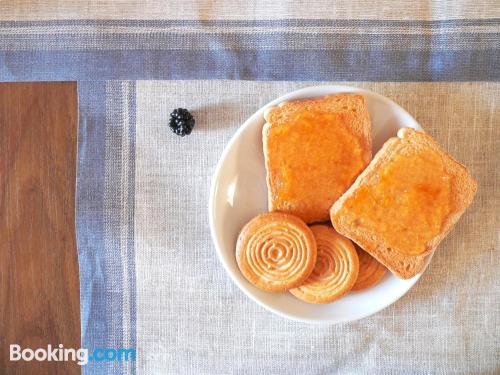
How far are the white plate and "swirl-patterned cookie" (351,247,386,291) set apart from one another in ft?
0.04

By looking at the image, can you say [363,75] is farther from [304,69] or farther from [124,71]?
[124,71]

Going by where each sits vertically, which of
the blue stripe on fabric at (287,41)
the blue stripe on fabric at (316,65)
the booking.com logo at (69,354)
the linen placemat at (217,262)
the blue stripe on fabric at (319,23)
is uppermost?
the blue stripe on fabric at (319,23)

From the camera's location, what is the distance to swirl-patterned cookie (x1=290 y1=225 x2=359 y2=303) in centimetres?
93

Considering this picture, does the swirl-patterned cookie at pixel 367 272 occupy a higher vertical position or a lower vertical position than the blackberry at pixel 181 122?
lower

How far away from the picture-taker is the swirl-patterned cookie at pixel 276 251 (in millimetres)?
917

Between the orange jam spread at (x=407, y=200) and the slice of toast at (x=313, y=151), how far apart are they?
0.05 meters

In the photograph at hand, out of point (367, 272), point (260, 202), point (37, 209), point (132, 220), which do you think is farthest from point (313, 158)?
point (37, 209)

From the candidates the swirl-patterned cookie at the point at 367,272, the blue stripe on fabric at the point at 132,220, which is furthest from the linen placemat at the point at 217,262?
the swirl-patterned cookie at the point at 367,272

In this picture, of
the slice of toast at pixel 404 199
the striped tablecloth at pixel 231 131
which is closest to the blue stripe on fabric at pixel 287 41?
the striped tablecloth at pixel 231 131

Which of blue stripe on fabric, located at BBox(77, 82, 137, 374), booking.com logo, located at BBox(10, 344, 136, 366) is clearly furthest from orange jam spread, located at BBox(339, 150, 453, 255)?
booking.com logo, located at BBox(10, 344, 136, 366)

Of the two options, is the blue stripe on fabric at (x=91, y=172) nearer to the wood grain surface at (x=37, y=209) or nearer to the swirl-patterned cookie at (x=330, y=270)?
the wood grain surface at (x=37, y=209)

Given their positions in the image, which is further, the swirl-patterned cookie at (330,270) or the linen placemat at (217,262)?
the linen placemat at (217,262)

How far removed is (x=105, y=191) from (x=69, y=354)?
350 millimetres

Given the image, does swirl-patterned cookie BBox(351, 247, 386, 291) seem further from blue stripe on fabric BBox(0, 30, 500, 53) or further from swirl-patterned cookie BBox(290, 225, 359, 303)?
blue stripe on fabric BBox(0, 30, 500, 53)
